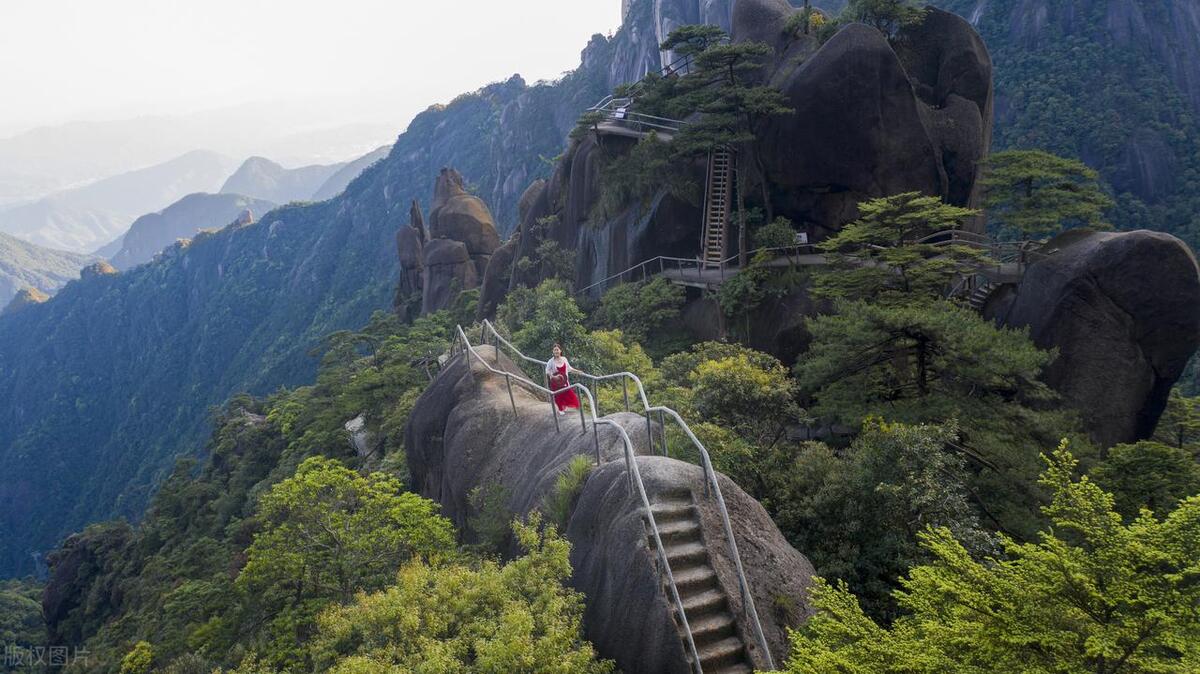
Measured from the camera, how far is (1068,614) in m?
4.39

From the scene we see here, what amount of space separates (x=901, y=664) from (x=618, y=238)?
27019mm

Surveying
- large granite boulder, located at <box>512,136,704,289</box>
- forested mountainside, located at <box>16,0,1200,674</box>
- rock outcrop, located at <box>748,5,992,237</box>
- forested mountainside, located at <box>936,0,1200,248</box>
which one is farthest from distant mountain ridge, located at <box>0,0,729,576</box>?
rock outcrop, located at <box>748,5,992,237</box>

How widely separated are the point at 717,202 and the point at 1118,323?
13612 millimetres

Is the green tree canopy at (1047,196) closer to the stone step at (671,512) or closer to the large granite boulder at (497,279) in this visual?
the stone step at (671,512)

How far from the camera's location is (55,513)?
104625 mm

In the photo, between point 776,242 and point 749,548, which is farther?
point 776,242

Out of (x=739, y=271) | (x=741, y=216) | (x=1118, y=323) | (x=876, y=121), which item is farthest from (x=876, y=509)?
(x=876, y=121)

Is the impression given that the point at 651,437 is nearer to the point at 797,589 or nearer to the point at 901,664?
the point at 797,589

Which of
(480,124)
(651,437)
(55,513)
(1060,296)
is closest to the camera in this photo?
(651,437)

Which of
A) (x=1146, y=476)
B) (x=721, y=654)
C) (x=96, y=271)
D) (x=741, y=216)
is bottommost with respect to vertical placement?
(x=96, y=271)

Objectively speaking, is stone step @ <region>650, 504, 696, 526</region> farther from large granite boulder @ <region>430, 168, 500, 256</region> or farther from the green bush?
large granite boulder @ <region>430, 168, 500, 256</region>

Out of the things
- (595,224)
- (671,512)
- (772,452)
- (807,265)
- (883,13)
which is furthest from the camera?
(595,224)

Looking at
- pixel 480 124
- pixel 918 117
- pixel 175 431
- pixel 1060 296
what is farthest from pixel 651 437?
pixel 480 124

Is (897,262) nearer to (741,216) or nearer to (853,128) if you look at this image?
(741,216)
